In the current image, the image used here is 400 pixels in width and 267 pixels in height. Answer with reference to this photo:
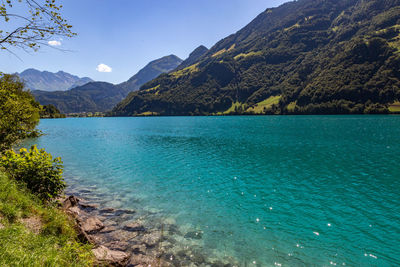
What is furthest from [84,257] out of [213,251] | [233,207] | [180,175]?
[180,175]

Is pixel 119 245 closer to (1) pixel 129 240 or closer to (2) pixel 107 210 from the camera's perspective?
(1) pixel 129 240

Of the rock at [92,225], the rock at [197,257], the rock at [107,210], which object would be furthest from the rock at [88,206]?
the rock at [197,257]

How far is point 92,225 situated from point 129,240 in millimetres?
3778

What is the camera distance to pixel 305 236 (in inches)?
579

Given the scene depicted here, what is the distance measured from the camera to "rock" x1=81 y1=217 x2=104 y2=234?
14.9 metres

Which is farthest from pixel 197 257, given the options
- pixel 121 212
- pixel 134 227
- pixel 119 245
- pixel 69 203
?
pixel 69 203

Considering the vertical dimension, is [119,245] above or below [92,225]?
below

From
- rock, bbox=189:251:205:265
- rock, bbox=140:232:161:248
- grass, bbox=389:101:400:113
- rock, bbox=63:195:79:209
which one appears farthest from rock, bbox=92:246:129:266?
grass, bbox=389:101:400:113

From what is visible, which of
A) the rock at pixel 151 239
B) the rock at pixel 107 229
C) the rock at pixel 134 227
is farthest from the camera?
the rock at pixel 134 227

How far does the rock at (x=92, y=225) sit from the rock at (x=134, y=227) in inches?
79.1

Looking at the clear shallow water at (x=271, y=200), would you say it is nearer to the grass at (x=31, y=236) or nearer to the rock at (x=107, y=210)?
the rock at (x=107, y=210)

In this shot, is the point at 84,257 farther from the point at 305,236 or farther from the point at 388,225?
the point at 388,225

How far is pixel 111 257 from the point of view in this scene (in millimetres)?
11172

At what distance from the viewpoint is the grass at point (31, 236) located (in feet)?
21.0
